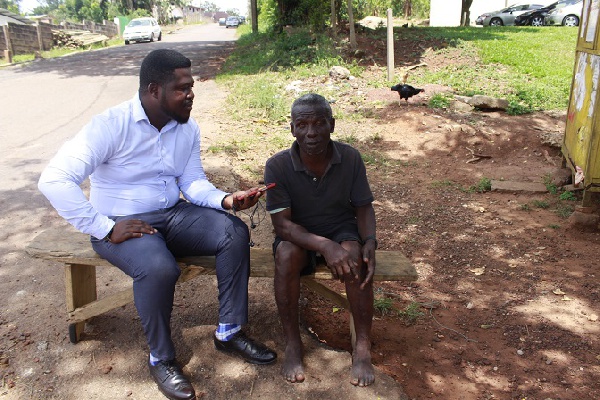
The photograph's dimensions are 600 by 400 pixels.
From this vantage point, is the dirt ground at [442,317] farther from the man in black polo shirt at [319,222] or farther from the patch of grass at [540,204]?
the man in black polo shirt at [319,222]

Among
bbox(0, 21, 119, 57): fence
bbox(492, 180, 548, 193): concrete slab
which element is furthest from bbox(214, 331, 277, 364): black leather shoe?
bbox(0, 21, 119, 57): fence

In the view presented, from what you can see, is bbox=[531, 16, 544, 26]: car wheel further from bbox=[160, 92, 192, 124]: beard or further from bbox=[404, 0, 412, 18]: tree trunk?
bbox=[160, 92, 192, 124]: beard

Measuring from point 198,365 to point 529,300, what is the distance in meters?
2.39

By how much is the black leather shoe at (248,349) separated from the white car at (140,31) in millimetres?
27442

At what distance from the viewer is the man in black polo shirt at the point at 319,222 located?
2721 millimetres

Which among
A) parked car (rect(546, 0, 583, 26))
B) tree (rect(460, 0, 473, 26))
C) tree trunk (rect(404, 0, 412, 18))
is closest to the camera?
parked car (rect(546, 0, 583, 26))

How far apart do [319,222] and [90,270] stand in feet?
4.58

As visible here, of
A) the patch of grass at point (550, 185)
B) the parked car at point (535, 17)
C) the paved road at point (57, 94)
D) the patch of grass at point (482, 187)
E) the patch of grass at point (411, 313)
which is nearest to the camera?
the patch of grass at point (411, 313)

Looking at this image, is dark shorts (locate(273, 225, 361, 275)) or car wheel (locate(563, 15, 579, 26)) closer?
dark shorts (locate(273, 225, 361, 275))

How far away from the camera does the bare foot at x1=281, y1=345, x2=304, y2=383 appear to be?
2.67 meters

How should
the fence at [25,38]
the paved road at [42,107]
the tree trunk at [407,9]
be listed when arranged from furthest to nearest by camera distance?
the tree trunk at [407,9]
the fence at [25,38]
the paved road at [42,107]

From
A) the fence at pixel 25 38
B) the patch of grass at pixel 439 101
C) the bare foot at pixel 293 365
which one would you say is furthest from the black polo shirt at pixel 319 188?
the fence at pixel 25 38

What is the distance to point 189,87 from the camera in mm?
2811

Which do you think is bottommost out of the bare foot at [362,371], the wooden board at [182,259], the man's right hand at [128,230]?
the bare foot at [362,371]
